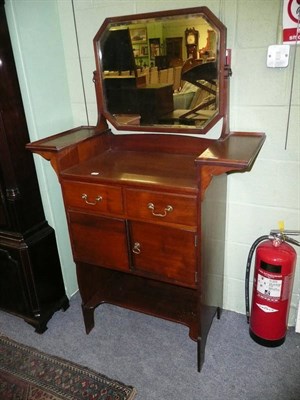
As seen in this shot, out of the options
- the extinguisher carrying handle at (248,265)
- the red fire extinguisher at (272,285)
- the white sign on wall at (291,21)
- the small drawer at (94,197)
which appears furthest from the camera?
the extinguisher carrying handle at (248,265)

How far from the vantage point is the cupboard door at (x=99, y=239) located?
61.8 inches

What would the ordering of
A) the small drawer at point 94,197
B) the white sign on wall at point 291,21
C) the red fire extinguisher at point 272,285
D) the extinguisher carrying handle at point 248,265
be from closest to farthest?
1. the white sign on wall at point 291,21
2. the small drawer at point 94,197
3. the red fire extinguisher at point 272,285
4. the extinguisher carrying handle at point 248,265

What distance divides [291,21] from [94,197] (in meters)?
1.10

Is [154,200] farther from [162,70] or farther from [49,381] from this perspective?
[49,381]

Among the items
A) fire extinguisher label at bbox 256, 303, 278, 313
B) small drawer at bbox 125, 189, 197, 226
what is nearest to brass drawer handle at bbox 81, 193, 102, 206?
small drawer at bbox 125, 189, 197, 226

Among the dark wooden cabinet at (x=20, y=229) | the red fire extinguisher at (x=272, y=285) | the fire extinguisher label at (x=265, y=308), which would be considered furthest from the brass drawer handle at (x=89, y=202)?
the fire extinguisher label at (x=265, y=308)

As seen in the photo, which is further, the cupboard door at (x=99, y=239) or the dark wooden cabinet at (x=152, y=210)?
the cupboard door at (x=99, y=239)

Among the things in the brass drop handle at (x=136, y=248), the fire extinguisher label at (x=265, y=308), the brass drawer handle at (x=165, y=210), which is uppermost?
the brass drawer handle at (x=165, y=210)

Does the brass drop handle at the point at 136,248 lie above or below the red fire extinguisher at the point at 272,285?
above

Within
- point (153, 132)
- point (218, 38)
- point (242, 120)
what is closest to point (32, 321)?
point (153, 132)

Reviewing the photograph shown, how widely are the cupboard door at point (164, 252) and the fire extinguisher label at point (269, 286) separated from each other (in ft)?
1.28

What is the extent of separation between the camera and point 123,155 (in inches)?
71.0

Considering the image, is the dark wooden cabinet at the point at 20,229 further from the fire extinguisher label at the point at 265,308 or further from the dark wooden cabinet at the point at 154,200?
the fire extinguisher label at the point at 265,308

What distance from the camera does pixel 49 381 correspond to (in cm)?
166
